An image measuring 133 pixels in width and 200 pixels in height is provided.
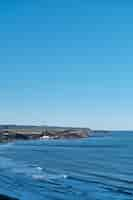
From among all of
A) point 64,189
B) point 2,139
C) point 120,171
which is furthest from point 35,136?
point 64,189

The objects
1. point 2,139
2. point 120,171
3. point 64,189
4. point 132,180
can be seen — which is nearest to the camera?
point 64,189

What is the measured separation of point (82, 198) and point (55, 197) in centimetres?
239

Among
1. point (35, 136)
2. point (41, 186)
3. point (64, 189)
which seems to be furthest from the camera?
point (35, 136)

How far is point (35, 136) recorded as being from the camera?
193125 mm

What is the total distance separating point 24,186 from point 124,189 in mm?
10289

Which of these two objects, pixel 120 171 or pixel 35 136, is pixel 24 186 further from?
pixel 35 136

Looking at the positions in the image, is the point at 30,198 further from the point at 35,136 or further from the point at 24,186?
the point at 35,136

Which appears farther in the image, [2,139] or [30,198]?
[2,139]

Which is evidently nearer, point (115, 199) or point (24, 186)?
point (115, 199)

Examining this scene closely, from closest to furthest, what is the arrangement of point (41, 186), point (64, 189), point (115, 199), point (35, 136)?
point (115, 199)
point (64, 189)
point (41, 186)
point (35, 136)

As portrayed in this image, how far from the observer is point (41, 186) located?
1352 inches

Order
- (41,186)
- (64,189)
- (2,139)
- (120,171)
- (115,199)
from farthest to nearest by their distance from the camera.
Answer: (2,139), (120,171), (41,186), (64,189), (115,199)

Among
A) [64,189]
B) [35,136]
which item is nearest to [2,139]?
[35,136]

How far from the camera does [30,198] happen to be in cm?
2831
